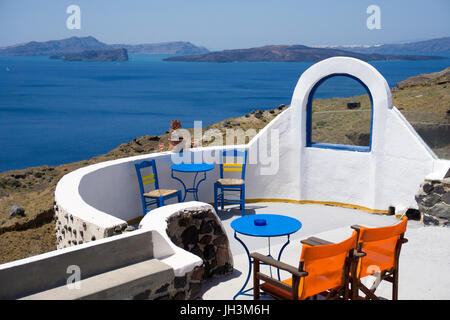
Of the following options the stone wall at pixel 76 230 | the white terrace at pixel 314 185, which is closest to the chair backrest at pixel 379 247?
the white terrace at pixel 314 185

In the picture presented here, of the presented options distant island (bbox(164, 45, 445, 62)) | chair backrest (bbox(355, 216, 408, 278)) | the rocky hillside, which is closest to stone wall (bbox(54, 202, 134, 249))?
chair backrest (bbox(355, 216, 408, 278))

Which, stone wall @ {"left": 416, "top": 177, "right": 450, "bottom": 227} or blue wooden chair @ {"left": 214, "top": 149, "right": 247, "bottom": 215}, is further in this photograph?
blue wooden chair @ {"left": 214, "top": 149, "right": 247, "bottom": 215}

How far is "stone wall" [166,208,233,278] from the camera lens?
5137 millimetres

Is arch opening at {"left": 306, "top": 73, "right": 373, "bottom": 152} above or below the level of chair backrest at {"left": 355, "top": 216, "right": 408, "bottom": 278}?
above

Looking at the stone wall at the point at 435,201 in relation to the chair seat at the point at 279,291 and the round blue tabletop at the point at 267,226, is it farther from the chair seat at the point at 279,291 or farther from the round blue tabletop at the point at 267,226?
the chair seat at the point at 279,291

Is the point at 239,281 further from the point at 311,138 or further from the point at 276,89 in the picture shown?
the point at 276,89

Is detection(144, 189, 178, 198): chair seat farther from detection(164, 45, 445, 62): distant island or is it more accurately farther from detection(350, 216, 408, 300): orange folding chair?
detection(164, 45, 445, 62): distant island

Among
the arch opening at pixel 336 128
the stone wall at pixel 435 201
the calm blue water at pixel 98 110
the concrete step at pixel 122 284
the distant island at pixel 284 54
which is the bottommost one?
the calm blue water at pixel 98 110

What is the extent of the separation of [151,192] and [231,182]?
1492mm

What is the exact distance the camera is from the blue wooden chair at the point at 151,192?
24.7ft

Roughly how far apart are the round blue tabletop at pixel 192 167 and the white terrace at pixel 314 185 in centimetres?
25

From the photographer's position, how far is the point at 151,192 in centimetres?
771
